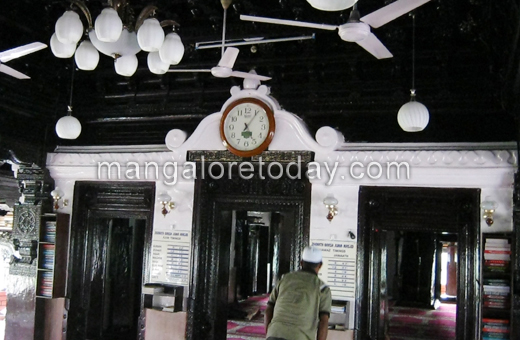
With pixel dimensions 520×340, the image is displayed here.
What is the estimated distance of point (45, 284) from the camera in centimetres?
809

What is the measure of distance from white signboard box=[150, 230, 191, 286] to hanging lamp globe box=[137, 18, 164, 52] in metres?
3.75

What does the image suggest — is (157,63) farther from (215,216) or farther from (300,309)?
(215,216)

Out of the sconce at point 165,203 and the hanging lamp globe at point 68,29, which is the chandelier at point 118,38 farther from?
the sconce at point 165,203

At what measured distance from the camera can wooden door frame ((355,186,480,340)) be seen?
6293mm

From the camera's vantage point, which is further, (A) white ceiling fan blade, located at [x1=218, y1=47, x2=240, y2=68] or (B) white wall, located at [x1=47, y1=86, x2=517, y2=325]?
(B) white wall, located at [x1=47, y1=86, x2=517, y2=325]

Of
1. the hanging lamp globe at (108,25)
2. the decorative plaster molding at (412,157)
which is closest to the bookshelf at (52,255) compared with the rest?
the decorative plaster molding at (412,157)

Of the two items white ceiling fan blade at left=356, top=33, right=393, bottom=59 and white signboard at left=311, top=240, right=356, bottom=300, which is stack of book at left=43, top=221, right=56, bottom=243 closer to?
white signboard at left=311, top=240, right=356, bottom=300

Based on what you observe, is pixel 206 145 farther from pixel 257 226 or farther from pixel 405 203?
pixel 257 226

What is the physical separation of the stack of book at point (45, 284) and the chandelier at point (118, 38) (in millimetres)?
4577

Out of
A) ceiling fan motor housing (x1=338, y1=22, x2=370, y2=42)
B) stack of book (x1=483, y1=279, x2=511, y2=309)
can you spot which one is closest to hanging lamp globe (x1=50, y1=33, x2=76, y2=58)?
ceiling fan motor housing (x1=338, y1=22, x2=370, y2=42)

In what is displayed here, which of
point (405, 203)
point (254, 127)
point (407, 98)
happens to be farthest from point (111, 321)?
point (407, 98)

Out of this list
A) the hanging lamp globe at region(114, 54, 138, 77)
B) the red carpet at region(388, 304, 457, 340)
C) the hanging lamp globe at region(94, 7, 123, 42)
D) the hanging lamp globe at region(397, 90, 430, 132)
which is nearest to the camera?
the hanging lamp globe at region(94, 7, 123, 42)

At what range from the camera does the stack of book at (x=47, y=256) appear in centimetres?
810

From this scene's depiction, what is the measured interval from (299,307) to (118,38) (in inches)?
98.3
